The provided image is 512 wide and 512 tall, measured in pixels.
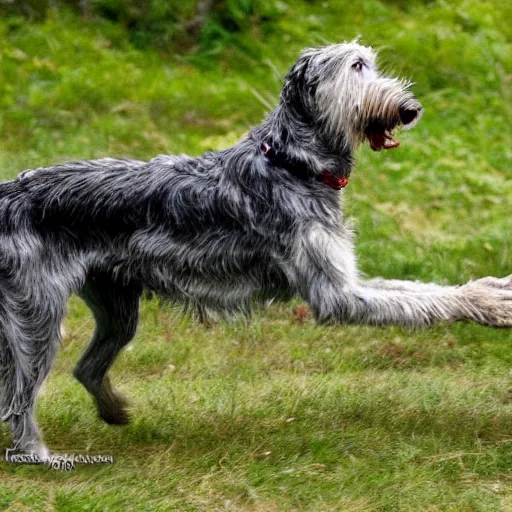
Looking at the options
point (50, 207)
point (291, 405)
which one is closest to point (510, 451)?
point (291, 405)

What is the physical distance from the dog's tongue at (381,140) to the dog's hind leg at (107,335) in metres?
1.49

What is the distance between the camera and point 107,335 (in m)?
6.09

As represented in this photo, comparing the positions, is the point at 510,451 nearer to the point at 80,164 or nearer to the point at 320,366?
the point at 320,366

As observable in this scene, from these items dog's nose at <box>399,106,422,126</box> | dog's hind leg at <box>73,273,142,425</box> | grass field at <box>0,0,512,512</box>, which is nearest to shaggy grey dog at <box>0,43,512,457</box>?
dog's nose at <box>399,106,422,126</box>

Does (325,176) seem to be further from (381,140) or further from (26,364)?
(26,364)

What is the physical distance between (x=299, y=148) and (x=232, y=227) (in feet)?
1.74

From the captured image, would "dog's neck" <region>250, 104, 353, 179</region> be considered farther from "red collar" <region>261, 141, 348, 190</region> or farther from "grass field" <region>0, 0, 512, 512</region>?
"grass field" <region>0, 0, 512, 512</region>

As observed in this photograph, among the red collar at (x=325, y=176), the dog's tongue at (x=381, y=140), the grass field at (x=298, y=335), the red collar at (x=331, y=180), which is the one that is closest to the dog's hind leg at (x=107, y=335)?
the grass field at (x=298, y=335)

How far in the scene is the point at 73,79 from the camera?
11.9m

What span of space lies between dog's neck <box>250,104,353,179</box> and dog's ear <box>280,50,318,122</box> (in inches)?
1.0

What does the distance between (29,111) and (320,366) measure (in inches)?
223

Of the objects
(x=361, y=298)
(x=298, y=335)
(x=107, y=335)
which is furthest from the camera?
(x=298, y=335)

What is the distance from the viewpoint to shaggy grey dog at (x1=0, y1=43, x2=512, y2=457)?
5.39 meters

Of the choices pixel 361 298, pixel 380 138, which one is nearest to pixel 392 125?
pixel 380 138
